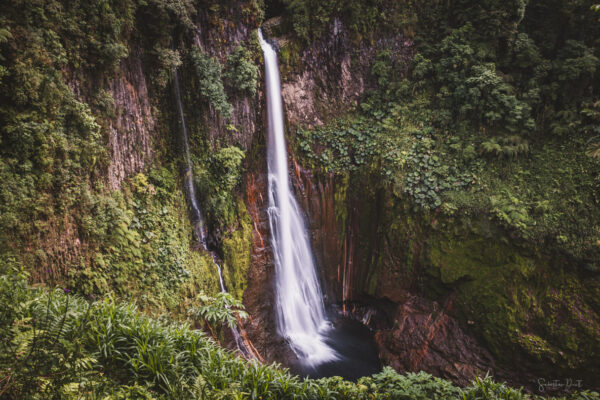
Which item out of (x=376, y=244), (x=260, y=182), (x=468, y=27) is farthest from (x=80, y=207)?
(x=468, y=27)

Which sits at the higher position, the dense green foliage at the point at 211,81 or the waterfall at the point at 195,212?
the dense green foliage at the point at 211,81

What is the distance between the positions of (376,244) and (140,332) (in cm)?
854

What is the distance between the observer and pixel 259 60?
9398mm

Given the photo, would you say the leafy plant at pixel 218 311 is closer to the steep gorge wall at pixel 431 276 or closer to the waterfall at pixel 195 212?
the waterfall at pixel 195 212

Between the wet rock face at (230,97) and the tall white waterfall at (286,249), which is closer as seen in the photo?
the wet rock face at (230,97)

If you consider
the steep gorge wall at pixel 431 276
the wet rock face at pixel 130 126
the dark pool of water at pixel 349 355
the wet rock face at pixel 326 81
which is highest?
the wet rock face at pixel 326 81

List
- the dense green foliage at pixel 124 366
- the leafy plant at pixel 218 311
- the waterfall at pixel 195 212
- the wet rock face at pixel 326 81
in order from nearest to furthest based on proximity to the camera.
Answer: the dense green foliage at pixel 124 366 < the leafy plant at pixel 218 311 < the waterfall at pixel 195 212 < the wet rock face at pixel 326 81

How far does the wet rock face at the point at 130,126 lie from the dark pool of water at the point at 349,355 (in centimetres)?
698

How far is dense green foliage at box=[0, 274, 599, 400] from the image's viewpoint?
7.80 feet

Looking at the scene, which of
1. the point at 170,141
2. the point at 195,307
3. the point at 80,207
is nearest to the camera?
the point at 80,207

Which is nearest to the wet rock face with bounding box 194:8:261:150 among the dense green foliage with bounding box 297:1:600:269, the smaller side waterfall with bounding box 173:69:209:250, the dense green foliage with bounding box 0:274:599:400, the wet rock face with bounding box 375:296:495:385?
the smaller side waterfall with bounding box 173:69:209:250

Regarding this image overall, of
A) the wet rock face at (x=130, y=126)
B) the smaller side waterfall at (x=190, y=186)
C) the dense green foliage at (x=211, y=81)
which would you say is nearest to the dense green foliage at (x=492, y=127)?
the dense green foliage at (x=211, y=81)

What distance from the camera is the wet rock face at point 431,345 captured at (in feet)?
27.9

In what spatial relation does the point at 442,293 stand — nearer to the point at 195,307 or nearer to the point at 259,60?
the point at 195,307
